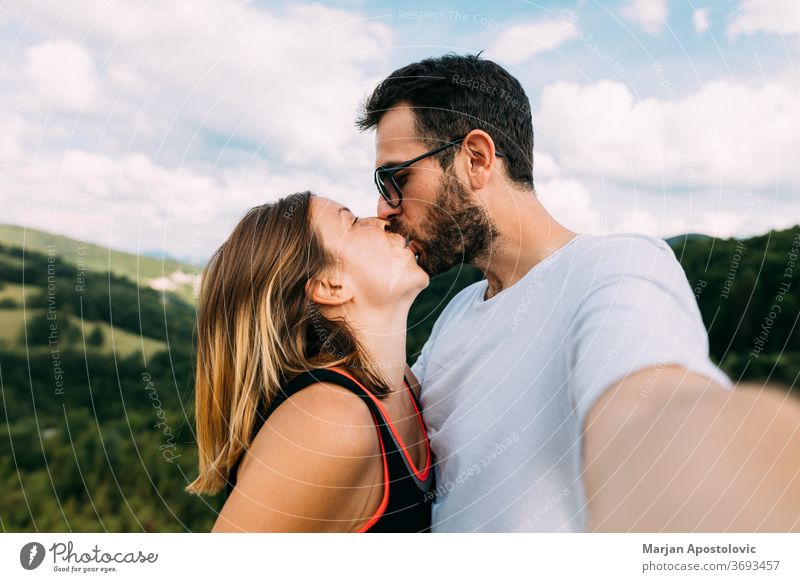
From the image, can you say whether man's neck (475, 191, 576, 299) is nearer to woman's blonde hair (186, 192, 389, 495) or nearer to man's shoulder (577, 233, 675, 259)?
man's shoulder (577, 233, 675, 259)

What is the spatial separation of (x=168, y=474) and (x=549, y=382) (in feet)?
5.60

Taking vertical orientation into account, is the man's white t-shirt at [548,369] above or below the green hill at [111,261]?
A: below

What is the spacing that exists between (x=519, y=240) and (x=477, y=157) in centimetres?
26

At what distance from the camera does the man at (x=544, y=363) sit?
79cm

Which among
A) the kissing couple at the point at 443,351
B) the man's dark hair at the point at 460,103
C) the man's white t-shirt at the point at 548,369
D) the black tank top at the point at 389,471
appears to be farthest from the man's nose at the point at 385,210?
the black tank top at the point at 389,471

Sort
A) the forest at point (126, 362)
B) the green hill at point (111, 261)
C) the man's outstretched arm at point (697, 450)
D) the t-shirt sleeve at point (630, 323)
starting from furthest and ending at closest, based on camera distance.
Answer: the forest at point (126, 362) < the green hill at point (111, 261) < the t-shirt sleeve at point (630, 323) < the man's outstretched arm at point (697, 450)

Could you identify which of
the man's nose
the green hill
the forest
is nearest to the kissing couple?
the man's nose

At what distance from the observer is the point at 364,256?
4.81 feet

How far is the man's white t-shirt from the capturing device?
899 mm

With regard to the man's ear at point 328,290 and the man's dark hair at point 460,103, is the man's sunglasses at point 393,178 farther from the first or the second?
the man's ear at point 328,290

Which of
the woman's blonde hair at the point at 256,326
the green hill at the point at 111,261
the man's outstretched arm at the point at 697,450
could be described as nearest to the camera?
the man's outstretched arm at the point at 697,450

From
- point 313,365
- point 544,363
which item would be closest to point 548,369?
point 544,363

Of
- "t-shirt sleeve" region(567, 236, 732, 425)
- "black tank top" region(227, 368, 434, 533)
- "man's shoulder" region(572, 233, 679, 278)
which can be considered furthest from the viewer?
"black tank top" region(227, 368, 434, 533)

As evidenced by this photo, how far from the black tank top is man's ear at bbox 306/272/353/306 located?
0.77 feet
